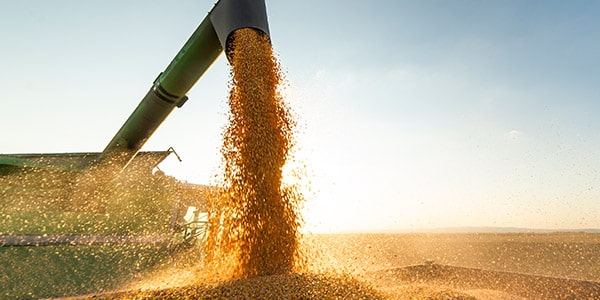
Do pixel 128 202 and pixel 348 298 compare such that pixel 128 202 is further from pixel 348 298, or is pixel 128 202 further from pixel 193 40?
pixel 348 298

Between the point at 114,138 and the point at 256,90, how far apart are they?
3.03 meters

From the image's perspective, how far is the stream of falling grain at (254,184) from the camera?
3023mm

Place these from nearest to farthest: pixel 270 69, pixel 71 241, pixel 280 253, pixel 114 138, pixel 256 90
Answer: pixel 280 253 → pixel 256 90 → pixel 270 69 → pixel 71 241 → pixel 114 138

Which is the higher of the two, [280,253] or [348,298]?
[280,253]

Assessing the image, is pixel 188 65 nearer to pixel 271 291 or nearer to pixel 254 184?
pixel 254 184

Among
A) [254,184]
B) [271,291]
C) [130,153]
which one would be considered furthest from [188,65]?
[271,291]

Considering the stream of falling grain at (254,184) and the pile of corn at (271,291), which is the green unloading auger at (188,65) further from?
the pile of corn at (271,291)

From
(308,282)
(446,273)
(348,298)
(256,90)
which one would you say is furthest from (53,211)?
(446,273)

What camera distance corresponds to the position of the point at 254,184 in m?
3.11

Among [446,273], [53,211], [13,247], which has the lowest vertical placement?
[446,273]

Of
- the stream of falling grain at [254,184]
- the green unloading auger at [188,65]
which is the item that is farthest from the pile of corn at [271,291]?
the green unloading auger at [188,65]

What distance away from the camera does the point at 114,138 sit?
4.74 meters

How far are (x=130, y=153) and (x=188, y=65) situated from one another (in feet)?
7.28

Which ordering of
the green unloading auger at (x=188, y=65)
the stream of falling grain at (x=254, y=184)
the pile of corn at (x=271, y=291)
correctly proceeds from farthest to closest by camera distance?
the green unloading auger at (x=188, y=65), the stream of falling grain at (x=254, y=184), the pile of corn at (x=271, y=291)
